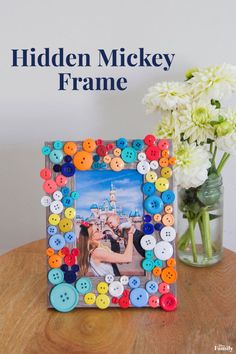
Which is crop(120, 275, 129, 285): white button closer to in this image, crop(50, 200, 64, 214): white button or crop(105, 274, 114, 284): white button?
crop(105, 274, 114, 284): white button

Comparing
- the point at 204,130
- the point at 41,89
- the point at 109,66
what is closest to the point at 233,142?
the point at 204,130

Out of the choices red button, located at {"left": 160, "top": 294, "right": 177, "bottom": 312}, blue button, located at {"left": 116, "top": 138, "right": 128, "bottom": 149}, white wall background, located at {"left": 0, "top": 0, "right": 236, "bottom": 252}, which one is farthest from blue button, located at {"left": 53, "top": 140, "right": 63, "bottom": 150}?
white wall background, located at {"left": 0, "top": 0, "right": 236, "bottom": 252}

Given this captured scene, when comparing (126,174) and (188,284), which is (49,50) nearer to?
(126,174)

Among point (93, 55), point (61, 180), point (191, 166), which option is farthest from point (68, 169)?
point (93, 55)

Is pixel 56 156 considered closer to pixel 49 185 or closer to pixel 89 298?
pixel 49 185

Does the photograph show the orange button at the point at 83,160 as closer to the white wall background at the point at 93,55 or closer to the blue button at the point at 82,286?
the blue button at the point at 82,286

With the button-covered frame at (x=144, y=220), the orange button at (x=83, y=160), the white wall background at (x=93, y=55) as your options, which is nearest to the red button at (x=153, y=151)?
the button-covered frame at (x=144, y=220)
